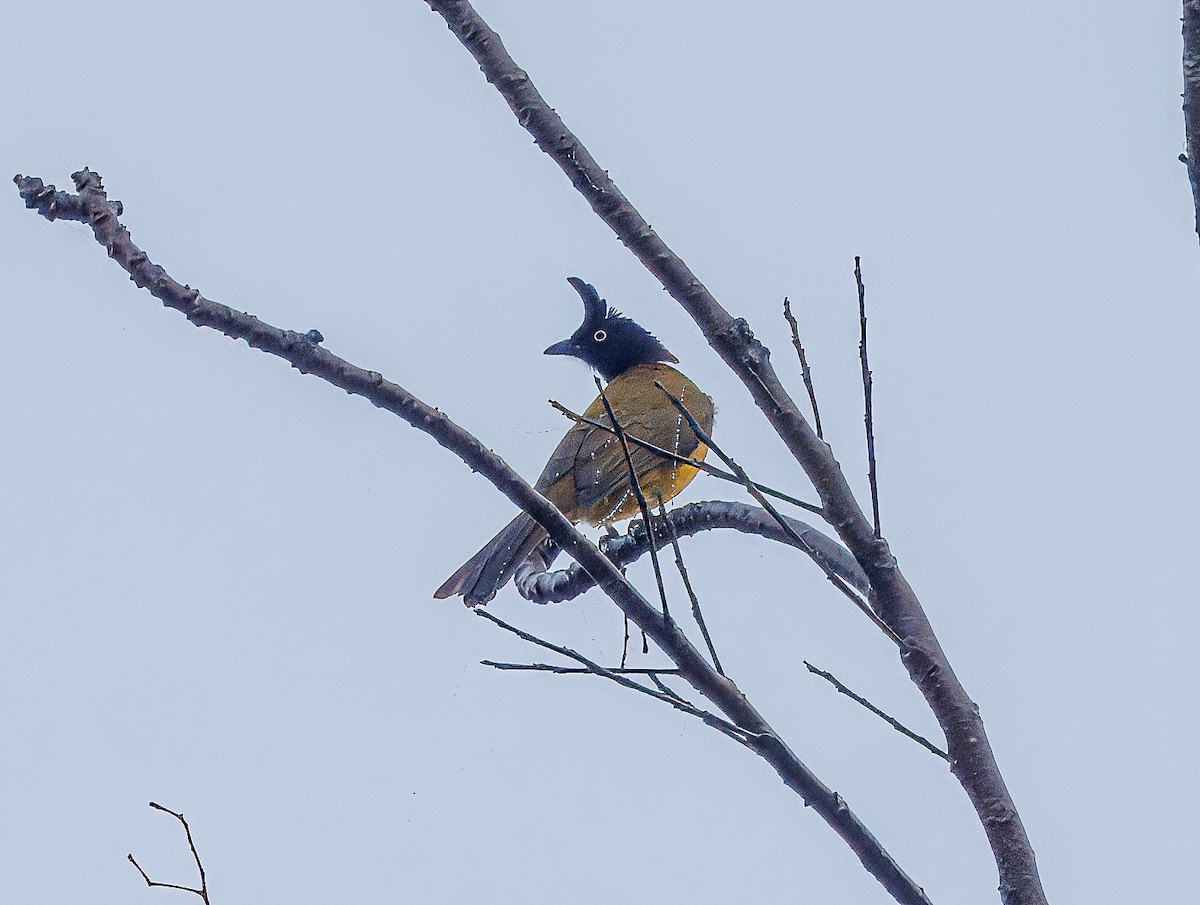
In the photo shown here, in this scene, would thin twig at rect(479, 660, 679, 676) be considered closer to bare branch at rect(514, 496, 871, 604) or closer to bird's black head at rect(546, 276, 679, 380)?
bare branch at rect(514, 496, 871, 604)

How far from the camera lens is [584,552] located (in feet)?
7.95

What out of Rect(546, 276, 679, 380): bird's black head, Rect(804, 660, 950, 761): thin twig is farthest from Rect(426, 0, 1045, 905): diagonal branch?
Rect(546, 276, 679, 380): bird's black head

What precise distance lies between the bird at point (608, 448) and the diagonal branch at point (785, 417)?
1987 mm

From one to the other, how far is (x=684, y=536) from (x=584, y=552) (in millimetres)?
2432

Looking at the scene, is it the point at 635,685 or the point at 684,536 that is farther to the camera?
the point at 684,536

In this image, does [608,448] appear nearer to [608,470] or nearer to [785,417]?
[608,470]

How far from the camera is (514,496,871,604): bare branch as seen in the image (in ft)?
10.7

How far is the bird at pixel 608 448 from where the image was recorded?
5746 mm

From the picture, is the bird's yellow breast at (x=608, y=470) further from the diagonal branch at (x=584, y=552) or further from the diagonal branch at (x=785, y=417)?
the diagonal branch at (x=584, y=552)

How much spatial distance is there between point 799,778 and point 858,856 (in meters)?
0.19


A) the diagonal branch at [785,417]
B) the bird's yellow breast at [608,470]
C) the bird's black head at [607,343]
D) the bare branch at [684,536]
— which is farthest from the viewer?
the bird's black head at [607,343]

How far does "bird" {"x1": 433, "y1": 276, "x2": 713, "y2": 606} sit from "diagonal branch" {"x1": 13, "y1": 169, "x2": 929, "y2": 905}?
229 centimetres

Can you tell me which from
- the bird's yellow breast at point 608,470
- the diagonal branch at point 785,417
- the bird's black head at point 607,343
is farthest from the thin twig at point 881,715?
the bird's black head at point 607,343

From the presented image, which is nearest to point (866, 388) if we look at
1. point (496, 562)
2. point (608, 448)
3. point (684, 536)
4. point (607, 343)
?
point (684, 536)
